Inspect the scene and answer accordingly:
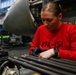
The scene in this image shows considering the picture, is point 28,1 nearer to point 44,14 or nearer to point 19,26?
point 19,26

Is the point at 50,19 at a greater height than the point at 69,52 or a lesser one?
greater

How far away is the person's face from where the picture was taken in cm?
106

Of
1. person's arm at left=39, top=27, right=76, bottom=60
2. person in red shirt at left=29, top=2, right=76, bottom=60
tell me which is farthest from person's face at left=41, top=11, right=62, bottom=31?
person's arm at left=39, top=27, right=76, bottom=60

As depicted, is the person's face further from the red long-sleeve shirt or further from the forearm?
the forearm

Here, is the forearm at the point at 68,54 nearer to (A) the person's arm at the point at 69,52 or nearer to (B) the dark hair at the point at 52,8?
(A) the person's arm at the point at 69,52

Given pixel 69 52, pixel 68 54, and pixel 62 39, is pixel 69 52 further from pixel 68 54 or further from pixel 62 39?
pixel 62 39

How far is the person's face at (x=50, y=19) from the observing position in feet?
3.48

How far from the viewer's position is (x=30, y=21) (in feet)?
8.56

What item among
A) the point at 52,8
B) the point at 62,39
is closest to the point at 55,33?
the point at 62,39

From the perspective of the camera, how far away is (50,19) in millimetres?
1072

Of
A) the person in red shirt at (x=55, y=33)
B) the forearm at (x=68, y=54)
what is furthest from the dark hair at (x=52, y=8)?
the forearm at (x=68, y=54)

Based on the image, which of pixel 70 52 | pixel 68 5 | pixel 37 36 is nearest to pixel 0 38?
pixel 68 5

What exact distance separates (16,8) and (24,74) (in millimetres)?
1704

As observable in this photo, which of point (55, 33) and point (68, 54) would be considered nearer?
point (68, 54)
